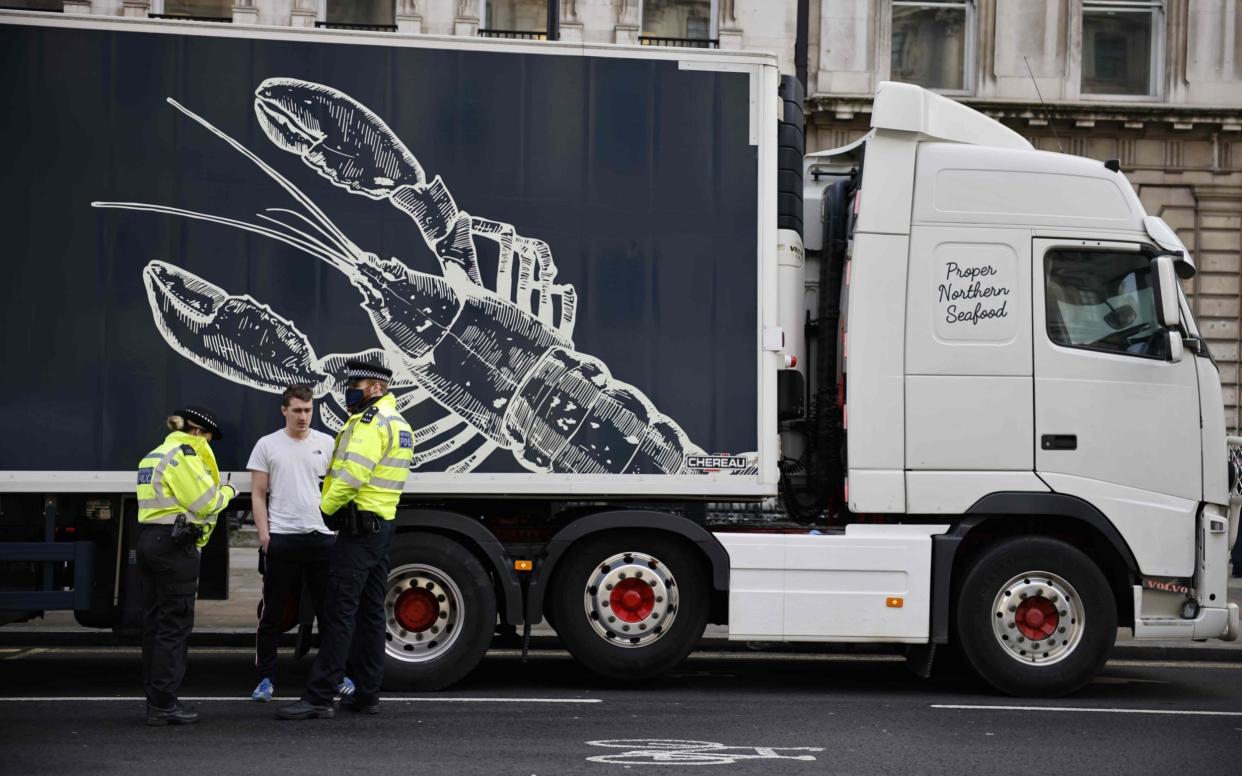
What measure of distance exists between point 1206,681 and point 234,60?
299 inches

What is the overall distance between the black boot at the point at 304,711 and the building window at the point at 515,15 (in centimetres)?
1547

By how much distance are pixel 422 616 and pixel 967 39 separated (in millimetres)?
Answer: 15946

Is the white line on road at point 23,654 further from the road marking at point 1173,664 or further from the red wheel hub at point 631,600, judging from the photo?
the road marking at point 1173,664

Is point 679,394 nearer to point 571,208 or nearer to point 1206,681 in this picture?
point 571,208

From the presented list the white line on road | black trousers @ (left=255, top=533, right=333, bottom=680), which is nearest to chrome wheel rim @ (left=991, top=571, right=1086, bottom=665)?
black trousers @ (left=255, top=533, right=333, bottom=680)

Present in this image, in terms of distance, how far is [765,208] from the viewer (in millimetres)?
8805

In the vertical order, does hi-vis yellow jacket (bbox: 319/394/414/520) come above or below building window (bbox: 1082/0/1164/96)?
below

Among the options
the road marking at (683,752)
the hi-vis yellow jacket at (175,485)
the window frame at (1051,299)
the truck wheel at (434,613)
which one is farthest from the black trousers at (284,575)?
the window frame at (1051,299)

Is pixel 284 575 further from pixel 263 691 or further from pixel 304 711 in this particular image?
pixel 304 711

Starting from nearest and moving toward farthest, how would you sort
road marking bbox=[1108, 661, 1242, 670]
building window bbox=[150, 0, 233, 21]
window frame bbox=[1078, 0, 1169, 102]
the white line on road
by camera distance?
1. the white line on road
2. road marking bbox=[1108, 661, 1242, 670]
3. window frame bbox=[1078, 0, 1169, 102]
4. building window bbox=[150, 0, 233, 21]

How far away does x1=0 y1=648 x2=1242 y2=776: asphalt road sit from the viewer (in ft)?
22.0

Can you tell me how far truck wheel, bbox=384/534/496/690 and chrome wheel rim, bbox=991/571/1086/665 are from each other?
3.09 meters

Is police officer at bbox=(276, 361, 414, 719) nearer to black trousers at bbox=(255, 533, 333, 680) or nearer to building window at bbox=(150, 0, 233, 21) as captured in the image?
black trousers at bbox=(255, 533, 333, 680)

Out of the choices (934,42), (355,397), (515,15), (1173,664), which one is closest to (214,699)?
(355,397)
